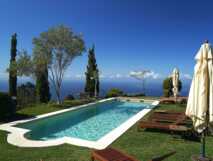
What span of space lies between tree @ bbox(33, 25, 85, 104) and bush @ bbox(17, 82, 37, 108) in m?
2.42

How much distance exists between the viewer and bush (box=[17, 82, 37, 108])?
1688 centimetres

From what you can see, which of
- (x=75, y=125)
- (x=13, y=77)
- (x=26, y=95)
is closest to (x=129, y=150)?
(x=75, y=125)

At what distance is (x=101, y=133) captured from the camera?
1012 centimetres

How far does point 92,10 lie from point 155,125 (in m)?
14.5

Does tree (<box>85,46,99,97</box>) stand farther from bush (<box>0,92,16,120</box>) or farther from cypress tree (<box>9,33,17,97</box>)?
bush (<box>0,92,16,120</box>)

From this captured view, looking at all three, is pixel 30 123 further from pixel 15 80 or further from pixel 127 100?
pixel 127 100

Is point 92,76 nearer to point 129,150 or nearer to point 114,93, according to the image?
point 114,93

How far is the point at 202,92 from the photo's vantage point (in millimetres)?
4434

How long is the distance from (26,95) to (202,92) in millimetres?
15687

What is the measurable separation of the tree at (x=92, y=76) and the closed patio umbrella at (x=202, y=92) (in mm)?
19891

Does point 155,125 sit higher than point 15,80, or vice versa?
point 15,80

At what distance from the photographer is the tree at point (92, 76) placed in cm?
2485

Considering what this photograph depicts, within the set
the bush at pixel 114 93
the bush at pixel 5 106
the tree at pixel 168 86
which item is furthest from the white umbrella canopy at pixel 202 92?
the bush at pixel 114 93

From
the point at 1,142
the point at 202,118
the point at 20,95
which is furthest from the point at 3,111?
the point at 202,118
